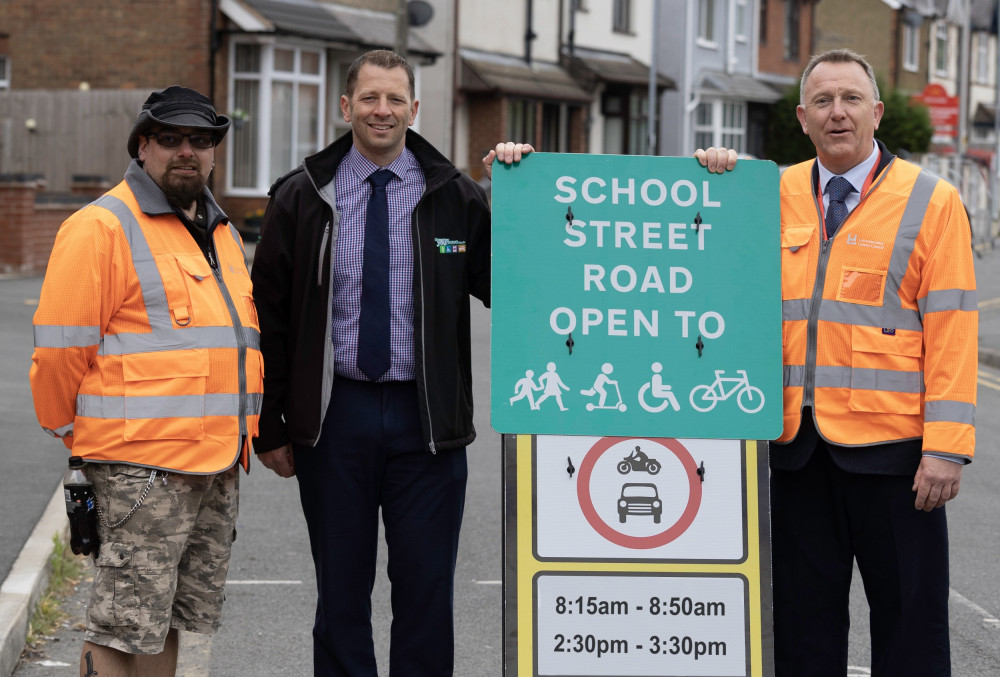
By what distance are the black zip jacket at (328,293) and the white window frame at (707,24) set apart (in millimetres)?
36067

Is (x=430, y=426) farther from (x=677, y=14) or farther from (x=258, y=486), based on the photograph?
(x=677, y=14)

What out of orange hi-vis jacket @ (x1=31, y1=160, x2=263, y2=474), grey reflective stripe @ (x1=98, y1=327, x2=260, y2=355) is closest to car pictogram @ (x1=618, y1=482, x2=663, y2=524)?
orange hi-vis jacket @ (x1=31, y1=160, x2=263, y2=474)

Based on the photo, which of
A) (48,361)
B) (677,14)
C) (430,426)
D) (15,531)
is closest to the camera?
(48,361)

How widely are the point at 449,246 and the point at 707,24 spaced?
37.1 metres

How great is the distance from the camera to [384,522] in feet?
13.6

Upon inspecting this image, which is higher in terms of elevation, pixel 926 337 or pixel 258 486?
pixel 926 337

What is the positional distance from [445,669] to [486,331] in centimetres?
1127

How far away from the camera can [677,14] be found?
3781cm

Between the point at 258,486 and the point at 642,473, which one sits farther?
the point at 258,486

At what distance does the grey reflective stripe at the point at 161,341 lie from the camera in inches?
150

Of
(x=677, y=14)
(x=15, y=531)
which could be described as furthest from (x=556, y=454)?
(x=677, y=14)

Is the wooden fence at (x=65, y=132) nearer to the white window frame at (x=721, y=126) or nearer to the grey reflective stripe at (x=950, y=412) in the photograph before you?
the grey reflective stripe at (x=950, y=412)

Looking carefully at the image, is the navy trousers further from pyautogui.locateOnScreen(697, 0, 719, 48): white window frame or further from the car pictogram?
pyautogui.locateOnScreen(697, 0, 719, 48): white window frame

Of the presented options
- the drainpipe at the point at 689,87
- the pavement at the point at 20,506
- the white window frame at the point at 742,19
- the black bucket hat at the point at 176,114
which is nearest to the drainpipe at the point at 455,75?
A: the drainpipe at the point at 689,87
